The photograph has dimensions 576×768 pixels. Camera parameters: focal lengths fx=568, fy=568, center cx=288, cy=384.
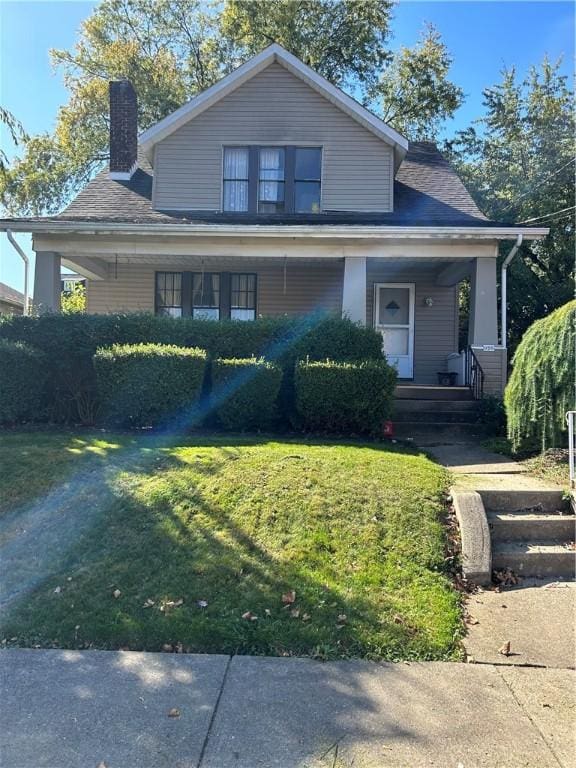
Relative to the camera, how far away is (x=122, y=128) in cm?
1372

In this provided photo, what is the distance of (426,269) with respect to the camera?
1290cm

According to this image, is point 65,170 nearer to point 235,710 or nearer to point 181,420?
point 181,420

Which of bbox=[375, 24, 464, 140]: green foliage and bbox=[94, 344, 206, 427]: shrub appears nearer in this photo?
bbox=[94, 344, 206, 427]: shrub

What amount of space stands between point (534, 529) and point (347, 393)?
324 cm

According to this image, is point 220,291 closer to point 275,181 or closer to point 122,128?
point 275,181

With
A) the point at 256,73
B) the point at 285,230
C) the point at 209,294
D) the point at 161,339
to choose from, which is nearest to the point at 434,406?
the point at 285,230

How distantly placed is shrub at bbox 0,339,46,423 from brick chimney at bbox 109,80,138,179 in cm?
756

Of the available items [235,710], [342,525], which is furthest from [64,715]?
[342,525]

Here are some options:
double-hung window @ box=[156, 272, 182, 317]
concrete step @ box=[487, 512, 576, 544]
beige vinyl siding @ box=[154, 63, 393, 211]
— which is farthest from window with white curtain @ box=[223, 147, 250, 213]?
concrete step @ box=[487, 512, 576, 544]

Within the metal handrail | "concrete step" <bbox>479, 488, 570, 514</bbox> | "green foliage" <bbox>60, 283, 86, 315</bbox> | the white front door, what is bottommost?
"concrete step" <bbox>479, 488, 570, 514</bbox>

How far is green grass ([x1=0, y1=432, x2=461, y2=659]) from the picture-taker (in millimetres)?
3781

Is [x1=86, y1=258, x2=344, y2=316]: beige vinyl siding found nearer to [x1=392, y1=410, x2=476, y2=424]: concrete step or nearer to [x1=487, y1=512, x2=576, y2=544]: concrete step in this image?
[x1=392, y1=410, x2=476, y2=424]: concrete step

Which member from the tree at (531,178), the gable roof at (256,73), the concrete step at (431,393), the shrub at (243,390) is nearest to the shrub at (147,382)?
the shrub at (243,390)

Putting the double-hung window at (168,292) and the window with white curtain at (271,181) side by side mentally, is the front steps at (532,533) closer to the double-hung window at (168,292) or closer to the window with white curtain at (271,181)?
the window with white curtain at (271,181)
